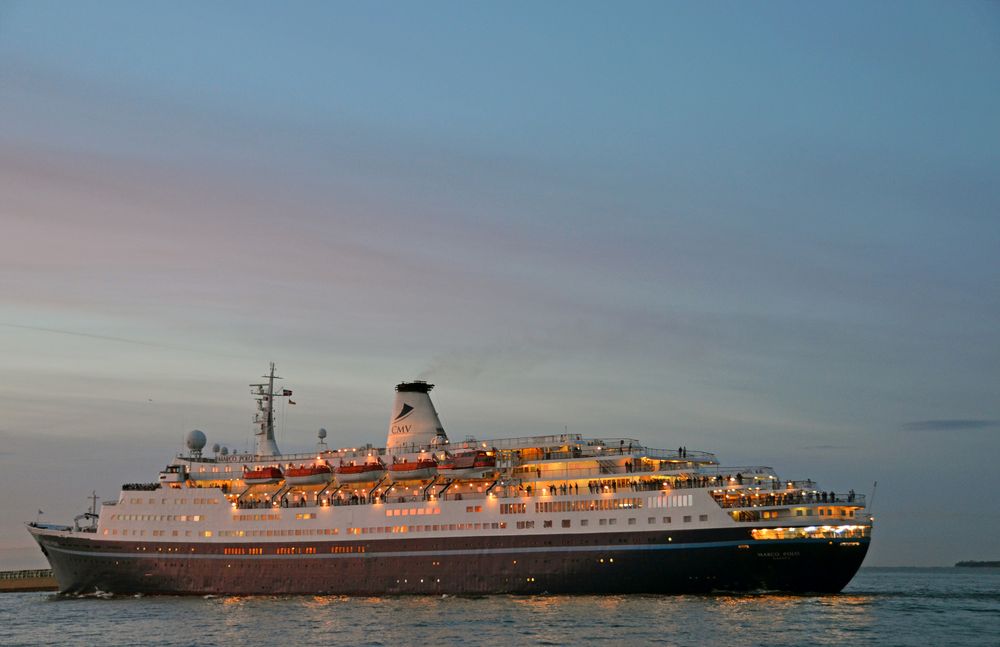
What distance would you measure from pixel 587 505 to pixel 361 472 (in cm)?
2054

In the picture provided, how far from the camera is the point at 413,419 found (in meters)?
84.1

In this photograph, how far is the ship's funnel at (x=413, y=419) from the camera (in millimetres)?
83250

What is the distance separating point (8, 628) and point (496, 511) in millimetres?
33363

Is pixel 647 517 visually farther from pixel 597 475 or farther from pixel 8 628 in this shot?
Answer: pixel 8 628

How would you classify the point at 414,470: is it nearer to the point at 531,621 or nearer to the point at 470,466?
the point at 470,466

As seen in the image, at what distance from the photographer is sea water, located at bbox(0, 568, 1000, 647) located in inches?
1982

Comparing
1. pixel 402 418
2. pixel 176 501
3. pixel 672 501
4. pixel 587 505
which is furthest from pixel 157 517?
pixel 672 501

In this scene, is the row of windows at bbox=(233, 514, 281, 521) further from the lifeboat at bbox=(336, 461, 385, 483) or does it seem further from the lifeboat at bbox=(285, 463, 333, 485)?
the lifeboat at bbox=(336, 461, 385, 483)

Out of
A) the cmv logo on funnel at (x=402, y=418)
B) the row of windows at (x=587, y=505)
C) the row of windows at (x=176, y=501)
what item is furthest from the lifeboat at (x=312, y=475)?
the row of windows at (x=587, y=505)

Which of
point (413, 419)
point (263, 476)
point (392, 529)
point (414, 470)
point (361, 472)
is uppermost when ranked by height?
point (413, 419)

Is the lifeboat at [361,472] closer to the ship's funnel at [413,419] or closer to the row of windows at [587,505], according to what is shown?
the ship's funnel at [413,419]

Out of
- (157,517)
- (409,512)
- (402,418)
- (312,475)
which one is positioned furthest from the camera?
(402,418)

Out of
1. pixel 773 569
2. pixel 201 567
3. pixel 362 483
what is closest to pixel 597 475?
pixel 773 569

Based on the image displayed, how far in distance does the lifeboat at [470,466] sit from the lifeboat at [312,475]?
1143cm
